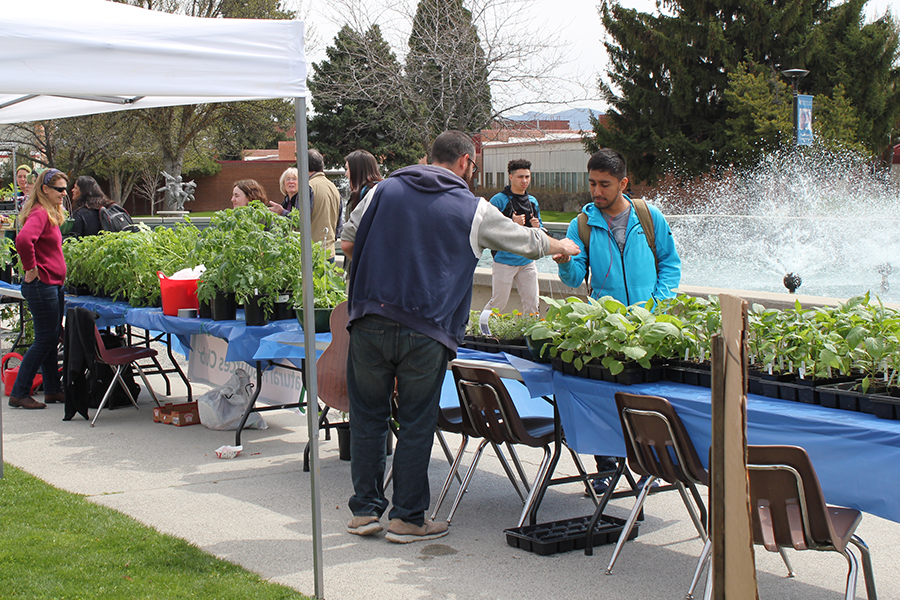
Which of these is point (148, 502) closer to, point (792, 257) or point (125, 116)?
point (792, 257)

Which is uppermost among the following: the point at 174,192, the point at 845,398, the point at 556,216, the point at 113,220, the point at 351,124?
the point at 351,124

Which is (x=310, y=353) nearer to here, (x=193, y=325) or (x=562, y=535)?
(x=562, y=535)

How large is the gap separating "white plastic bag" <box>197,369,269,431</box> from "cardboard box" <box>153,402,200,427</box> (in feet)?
0.66

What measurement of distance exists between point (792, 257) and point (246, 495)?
12959 mm

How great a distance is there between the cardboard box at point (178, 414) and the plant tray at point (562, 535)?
11.7 ft

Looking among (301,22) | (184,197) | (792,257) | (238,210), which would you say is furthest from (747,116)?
(301,22)

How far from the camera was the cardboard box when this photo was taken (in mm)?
7086

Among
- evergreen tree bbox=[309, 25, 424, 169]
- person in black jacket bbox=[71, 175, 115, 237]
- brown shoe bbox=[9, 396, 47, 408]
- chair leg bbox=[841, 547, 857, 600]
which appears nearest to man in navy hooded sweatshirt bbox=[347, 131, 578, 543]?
chair leg bbox=[841, 547, 857, 600]

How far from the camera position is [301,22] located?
368 centimetres

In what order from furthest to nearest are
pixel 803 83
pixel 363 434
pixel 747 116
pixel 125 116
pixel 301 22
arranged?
pixel 125 116 < pixel 803 83 < pixel 747 116 < pixel 363 434 < pixel 301 22

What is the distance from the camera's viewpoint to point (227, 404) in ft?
22.7

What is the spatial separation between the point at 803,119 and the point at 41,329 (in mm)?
17914

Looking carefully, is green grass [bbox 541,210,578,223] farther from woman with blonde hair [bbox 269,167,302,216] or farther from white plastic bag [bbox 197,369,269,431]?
white plastic bag [bbox 197,369,269,431]

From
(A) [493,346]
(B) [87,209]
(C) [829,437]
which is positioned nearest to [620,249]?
(A) [493,346]
